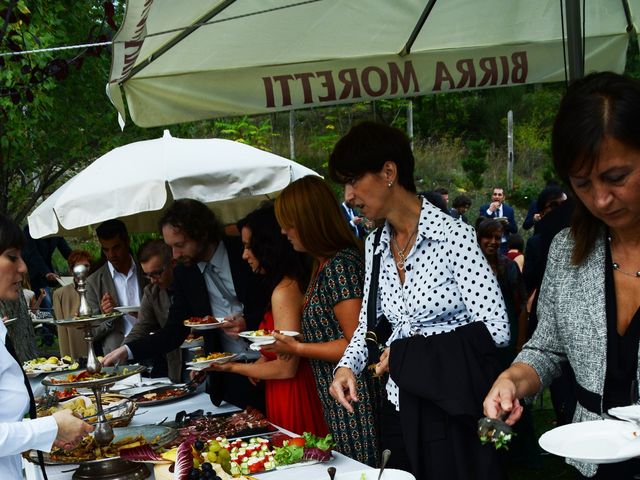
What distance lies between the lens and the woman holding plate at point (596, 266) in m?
1.80

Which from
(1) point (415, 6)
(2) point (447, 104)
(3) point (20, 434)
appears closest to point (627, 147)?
(3) point (20, 434)

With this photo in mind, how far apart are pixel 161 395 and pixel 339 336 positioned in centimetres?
Result: 134

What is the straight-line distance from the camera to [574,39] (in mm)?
3496

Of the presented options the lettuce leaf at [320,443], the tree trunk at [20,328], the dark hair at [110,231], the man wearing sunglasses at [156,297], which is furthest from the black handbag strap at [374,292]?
the dark hair at [110,231]

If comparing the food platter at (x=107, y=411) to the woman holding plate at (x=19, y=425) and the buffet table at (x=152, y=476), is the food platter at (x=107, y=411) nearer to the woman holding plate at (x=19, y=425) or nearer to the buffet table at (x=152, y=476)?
the buffet table at (x=152, y=476)

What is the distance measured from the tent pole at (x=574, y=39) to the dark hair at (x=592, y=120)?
5.22 feet

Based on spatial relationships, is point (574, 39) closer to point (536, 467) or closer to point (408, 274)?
point (408, 274)

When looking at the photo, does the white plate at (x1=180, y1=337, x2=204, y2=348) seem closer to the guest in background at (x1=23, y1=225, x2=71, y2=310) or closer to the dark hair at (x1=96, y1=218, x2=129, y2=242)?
the dark hair at (x1=96, y1=218, x2=129, y2=242)

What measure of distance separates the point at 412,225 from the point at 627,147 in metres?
1.12

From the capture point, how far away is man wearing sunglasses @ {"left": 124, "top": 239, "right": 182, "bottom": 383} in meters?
5.20

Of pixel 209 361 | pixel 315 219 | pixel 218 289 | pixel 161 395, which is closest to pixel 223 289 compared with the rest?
pixel 218 289

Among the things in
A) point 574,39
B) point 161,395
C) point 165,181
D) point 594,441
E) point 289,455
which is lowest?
point 161,395

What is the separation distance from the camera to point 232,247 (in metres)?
4.56

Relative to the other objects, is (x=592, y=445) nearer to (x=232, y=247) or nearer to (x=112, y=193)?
(x=232, y=247)
